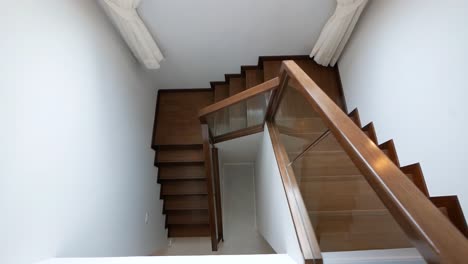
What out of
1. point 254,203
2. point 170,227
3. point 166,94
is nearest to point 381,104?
point 254,203

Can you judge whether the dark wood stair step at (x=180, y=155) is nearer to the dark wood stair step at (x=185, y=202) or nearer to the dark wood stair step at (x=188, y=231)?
the dark wood stair step at (x=185, y=202)

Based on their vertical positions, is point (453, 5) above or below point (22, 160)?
above

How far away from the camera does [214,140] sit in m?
2.95

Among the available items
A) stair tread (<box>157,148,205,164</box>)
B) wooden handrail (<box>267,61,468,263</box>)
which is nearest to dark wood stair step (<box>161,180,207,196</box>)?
stair tread (<box>157,148,205,164</box>)

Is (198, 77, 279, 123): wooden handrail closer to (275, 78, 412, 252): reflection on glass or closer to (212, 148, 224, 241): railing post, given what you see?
(275, 78, 412, 252): reflection on glass

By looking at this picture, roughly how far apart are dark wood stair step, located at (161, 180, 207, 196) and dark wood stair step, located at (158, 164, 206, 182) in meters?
0.10

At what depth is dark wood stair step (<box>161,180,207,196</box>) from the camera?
3.52 m

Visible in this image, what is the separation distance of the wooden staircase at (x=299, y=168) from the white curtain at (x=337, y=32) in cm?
25

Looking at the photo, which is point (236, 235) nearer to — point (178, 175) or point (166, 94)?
point (178, 175)

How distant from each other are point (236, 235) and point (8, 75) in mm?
3488

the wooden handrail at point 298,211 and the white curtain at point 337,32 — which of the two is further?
the white curtain at point 337,32

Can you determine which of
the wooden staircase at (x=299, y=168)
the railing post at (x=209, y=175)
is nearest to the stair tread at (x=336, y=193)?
the wooden staircase at (x=299, y=168)

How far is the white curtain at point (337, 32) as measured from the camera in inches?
87.9

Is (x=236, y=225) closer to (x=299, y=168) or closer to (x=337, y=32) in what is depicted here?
(x=299, y=168)
